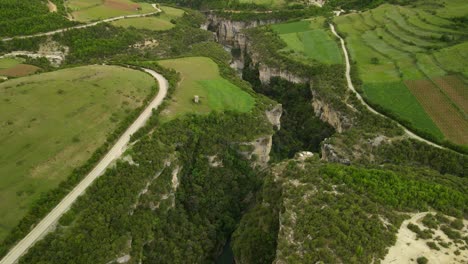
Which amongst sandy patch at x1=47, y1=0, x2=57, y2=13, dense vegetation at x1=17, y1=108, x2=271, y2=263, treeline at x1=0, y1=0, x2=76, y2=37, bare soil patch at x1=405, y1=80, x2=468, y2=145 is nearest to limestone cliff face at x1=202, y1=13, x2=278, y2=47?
sandy patch at x1=47, y1=0, x2=57, y2=13

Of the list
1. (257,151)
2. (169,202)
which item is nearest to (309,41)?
(257,151)

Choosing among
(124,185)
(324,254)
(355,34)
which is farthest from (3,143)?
(355,34)

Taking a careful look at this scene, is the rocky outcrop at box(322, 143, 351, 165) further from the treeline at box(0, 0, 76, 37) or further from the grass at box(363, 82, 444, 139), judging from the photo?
the treeline at box(0, 0, 76, 37)

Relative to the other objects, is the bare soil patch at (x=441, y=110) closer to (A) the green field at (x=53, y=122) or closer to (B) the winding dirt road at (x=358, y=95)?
(B) the winding dirt road at (x=358, y=95)

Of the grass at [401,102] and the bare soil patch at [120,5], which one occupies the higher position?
the bare soil patch at [120,5]

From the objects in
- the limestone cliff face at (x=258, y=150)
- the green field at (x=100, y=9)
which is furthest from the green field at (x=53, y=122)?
the green field at (x=100, y=9)

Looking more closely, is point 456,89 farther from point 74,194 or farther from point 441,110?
point 74,194
